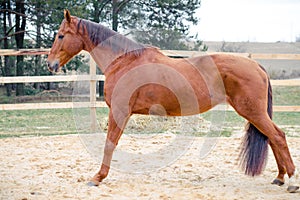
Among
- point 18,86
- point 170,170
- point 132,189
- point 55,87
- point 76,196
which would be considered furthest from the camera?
point 55,87

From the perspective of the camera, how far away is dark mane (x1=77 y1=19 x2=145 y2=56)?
402 centimetres

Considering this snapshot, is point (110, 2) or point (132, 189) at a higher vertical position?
point (110, 2)

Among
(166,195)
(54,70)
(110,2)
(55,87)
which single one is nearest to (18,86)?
(55,87)

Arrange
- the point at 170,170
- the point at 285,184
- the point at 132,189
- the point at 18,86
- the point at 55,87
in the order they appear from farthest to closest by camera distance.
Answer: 1. the point at 55,87
2. the point at 18,86
3. the point at 170,170
4. the point at 285,184
5. the point at 132,189

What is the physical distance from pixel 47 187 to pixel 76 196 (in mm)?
451

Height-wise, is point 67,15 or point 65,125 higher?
point 67,15

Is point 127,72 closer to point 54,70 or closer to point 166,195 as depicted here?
point 54,70

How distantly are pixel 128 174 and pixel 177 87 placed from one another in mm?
1209

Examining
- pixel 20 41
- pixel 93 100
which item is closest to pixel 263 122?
pixel 93 100

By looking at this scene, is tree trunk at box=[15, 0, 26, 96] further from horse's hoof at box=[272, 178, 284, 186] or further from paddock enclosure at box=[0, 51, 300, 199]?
horse's hoof at box=[272, 178, 284, 186]

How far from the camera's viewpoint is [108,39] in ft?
13.2

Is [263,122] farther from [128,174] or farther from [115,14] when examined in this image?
[115,14]

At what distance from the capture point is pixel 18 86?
15.3 m

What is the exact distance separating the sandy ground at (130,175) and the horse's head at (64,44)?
122cm
